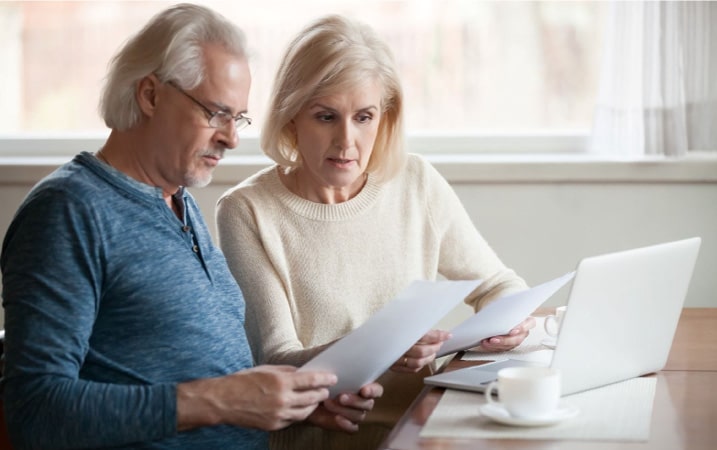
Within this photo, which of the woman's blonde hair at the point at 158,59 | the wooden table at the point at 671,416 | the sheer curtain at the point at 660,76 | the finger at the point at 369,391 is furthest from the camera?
the sheer curtain at the point at 660,76

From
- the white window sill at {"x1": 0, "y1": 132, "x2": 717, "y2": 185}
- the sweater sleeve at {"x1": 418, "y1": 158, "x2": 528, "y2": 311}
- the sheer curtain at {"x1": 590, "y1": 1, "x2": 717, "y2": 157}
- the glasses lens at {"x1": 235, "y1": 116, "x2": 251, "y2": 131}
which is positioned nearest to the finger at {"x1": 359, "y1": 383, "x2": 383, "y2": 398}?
the glasses lens at {"x1": 235, "y1": 116, "x2": 251, "y2": 131}

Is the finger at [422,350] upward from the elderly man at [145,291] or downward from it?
downward

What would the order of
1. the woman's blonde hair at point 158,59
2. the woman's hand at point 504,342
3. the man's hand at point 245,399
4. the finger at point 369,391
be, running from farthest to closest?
the woman's hand at point 504,342 → the finger at point 369,391 → the woman's blonde hair at point 158,59 → the man's hand at point 245,399

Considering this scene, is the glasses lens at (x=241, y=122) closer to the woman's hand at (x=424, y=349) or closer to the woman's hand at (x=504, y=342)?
the woman's hand at (x=424, y=349)

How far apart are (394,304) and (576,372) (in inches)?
11.6

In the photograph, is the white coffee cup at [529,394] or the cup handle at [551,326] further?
the cup handle at [551,326]

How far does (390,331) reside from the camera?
4.97ft

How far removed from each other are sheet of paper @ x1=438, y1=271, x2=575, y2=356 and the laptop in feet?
0.24

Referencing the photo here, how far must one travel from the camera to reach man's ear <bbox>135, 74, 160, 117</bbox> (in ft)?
5.16

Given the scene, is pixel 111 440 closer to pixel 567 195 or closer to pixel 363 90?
pixel 363 90

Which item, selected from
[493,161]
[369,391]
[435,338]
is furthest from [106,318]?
[493,161]

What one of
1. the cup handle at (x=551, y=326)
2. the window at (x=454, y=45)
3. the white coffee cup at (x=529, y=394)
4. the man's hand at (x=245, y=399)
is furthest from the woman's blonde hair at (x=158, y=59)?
the window at (x=454, y=45)

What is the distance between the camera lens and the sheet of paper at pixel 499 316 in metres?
1.73

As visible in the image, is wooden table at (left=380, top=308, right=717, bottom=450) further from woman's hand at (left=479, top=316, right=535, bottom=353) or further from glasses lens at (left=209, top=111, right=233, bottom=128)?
glasses lens at (left=209, top=111, right=233, bottom=128)
